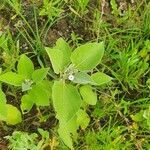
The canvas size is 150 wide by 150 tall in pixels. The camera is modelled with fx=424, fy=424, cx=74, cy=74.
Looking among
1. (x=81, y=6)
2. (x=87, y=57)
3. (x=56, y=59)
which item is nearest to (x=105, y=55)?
(x=81, y=6)

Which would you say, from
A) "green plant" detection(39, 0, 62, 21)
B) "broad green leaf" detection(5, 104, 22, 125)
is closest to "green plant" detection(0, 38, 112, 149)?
"broad green leaf" detection(5, 104, 22, 125)

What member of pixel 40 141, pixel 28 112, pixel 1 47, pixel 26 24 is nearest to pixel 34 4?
pixel 26 24

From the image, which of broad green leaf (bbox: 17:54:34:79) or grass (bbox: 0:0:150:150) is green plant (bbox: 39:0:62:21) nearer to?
grass (bbox: 0:0:150:150)

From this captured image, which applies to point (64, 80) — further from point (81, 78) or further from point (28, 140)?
point (28, 140)

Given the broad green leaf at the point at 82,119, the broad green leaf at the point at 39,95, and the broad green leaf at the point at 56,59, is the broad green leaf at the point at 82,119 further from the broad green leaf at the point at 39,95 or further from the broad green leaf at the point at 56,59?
the broad green leaf at the point at 56,59

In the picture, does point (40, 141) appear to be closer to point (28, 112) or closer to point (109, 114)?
point (28, 112)

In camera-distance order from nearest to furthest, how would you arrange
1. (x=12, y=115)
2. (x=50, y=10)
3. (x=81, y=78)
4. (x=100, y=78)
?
(x=81, y=78) < (x=100, y=78) < (x=12, y=115) < (x=50, y=10)
